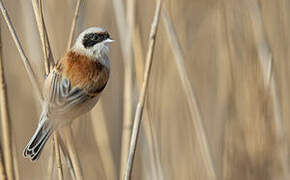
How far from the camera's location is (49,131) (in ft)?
6.10

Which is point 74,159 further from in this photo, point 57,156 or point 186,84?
point 186,84

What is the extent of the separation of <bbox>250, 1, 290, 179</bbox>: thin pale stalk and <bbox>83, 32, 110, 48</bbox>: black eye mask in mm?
923

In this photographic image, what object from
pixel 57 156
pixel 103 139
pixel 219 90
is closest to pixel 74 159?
pixel 57 156

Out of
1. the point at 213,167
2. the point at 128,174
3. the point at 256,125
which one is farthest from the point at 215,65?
the point at 128,174

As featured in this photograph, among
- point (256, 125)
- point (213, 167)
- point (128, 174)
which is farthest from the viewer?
point (256, 125)

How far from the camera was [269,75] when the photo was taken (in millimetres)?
2588

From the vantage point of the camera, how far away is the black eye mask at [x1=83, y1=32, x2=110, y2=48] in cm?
227

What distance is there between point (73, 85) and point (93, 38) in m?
0.31

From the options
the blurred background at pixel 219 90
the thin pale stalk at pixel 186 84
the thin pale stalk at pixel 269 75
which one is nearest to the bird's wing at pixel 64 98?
the blurred background at pixel 219 90

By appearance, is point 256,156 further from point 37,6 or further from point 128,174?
point 37,6

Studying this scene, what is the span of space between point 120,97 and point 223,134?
121cm

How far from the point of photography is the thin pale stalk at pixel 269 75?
2570 mm

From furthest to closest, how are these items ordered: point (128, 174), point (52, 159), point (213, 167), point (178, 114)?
point (178, 114) < point (213, 167) < point (52, 159) < point (128, 174)

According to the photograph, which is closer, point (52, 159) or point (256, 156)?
point (52, 159)
